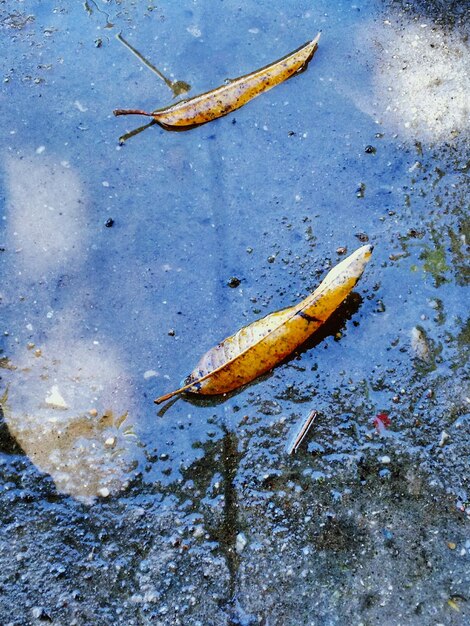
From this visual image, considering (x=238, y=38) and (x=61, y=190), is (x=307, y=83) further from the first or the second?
(x=61, y=190)

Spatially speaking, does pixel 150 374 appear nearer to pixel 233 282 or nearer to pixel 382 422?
pixel 233 282

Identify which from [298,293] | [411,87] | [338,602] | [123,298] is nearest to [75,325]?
[123,298]

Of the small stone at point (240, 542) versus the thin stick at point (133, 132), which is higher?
the thin stick at point (133, 132)

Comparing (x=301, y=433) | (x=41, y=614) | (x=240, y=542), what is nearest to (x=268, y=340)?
(x=301, y=433)

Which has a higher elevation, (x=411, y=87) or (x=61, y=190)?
(x=411, y=87)

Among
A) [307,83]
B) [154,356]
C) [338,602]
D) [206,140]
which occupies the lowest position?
[338,602]

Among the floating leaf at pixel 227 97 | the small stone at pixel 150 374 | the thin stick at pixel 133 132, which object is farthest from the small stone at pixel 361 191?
the small stone at pixel 150 374

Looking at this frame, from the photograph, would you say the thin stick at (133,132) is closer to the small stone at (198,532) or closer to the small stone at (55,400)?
the small stone at (55,400)
